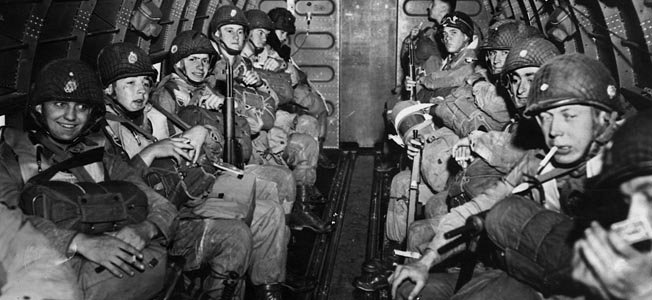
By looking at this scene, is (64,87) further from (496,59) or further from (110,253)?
(496,59)

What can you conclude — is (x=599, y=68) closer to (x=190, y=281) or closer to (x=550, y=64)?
(x=550, y=64)

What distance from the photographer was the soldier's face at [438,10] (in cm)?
845

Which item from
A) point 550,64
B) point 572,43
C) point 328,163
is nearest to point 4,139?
point 550,64

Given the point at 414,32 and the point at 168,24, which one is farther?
the point at 414,32

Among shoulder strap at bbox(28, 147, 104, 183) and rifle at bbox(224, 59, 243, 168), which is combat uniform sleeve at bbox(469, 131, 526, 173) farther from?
shoulder strap at bbox(28, 147, 104, 183)

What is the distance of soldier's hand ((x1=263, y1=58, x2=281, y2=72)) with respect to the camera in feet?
24.5

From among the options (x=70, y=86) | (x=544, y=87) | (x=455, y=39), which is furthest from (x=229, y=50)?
(x=544, y=87)

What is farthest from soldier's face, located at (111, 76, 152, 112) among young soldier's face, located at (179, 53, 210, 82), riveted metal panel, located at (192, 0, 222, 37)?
riveted metal panel, located at (192, 0, 222, 37)

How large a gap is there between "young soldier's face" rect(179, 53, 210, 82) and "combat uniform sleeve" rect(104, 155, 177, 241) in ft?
6.10

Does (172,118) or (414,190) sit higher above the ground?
(172,118)

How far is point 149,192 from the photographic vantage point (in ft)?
11.9

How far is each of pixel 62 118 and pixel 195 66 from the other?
216cm

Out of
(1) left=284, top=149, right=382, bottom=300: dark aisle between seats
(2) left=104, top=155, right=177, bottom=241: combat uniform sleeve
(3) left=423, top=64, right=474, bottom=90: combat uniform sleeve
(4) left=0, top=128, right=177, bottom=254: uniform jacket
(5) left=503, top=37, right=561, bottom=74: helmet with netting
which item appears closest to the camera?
(4) left=0, top=128, right=177, bottom=254: uniform jacket

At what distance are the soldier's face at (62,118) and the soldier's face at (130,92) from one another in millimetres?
960
